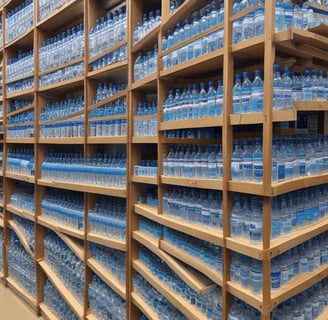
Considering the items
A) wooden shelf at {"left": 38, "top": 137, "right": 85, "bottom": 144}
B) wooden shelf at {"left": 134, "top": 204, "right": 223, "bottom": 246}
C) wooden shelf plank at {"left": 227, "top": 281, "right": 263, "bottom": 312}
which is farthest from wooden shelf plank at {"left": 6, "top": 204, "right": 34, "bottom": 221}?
wooden shelf plank at {"left": 227, "top": 281, "right": 263, "bottom": 312}

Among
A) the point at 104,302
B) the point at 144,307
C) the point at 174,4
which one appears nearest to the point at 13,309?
the point at 104,302

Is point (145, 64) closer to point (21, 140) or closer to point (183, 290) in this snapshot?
point (183, 290)

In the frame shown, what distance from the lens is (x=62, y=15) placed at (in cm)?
323

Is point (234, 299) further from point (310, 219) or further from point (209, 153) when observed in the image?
point (209, 153)

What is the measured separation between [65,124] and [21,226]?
1625 mm

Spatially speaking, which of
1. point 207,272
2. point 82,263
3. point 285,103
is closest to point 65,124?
point 82,263

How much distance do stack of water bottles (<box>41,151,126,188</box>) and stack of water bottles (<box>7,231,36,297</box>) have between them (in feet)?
3.56

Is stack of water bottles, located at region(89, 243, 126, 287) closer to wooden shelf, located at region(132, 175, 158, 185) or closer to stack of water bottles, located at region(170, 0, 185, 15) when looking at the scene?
wooden shelf, located at region(132, 175, 158, 185)

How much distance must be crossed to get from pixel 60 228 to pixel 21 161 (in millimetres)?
1096

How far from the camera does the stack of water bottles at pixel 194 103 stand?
172 centimetres

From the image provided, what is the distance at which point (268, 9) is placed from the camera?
1.41 m

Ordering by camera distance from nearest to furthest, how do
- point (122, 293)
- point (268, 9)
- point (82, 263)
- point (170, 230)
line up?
1. point (268, 9)
2. point (170, 230)
3. point (122, 293)
4. point (82, 263)

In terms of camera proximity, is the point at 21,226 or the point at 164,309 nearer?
the point at 164,309

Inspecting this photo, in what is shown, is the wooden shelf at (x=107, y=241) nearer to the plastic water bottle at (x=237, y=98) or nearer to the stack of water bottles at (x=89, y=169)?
the stack of water bottles at (x=89, y=169)
